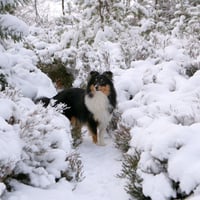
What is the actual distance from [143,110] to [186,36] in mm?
6411

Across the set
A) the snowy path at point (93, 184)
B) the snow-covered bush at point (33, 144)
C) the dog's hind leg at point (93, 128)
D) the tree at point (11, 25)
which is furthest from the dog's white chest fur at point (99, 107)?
the snow-covered bush at point (33, 144)

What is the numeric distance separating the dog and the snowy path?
33 centimetres

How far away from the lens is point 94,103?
7691 millimetres

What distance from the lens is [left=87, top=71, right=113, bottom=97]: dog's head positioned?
7453mm

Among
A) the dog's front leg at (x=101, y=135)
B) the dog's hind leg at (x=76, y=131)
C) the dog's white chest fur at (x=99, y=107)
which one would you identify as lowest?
the dog's front leg at (x=101, y=135)

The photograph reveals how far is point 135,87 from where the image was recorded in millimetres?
8414

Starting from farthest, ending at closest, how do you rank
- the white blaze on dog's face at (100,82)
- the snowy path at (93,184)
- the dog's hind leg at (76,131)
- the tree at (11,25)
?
1. the white blaze on dog's face at (100,82)
2. the dog's hind leg at (76,131)
3. the tree at (11,25)
4. the snowy path at (93,184)

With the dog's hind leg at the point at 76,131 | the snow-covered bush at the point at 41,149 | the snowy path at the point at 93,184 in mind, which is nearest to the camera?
the snowy path at the point at 93,184

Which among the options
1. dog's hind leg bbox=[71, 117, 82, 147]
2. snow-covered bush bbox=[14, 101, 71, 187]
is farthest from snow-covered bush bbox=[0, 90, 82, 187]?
dog's hind leg bbox=[71, 117, 82, 147]

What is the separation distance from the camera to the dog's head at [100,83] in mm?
7453

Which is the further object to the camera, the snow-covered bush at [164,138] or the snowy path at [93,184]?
the snow-covered bush at [164,138]

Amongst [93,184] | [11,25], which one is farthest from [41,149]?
[11,25]

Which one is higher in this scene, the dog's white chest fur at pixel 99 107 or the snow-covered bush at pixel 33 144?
the snow-covered bush at pixel 33 144

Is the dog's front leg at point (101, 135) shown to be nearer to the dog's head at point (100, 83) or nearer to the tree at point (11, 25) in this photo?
the dog's head at point (100, 83)
